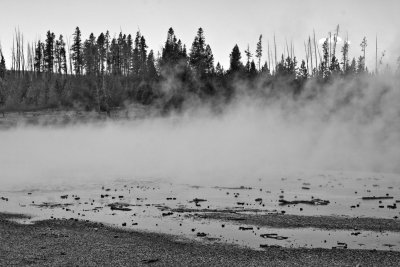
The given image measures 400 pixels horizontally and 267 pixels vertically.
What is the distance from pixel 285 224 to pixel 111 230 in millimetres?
5901

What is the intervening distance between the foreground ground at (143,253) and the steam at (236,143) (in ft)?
49.2

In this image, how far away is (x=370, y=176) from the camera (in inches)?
1232

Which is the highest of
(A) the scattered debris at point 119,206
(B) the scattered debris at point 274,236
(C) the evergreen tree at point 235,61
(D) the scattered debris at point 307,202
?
(C) the evergreen tree at point 235,61

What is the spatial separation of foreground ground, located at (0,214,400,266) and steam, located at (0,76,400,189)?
14993mm

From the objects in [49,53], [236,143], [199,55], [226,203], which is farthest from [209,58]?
[226,203]

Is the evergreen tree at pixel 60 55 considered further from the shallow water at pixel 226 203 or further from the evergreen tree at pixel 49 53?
the shallow water at pixel 226 203

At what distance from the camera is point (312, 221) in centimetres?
1738

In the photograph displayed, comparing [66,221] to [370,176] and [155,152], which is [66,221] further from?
[155,152]

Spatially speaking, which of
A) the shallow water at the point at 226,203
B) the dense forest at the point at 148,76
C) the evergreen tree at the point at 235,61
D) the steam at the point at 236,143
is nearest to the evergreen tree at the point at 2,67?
the dense forest at the point at 148,76

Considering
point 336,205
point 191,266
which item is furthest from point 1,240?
point 336,205

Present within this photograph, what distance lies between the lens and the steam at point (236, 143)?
35844 millimetres

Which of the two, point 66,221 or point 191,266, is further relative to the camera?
point 66,221

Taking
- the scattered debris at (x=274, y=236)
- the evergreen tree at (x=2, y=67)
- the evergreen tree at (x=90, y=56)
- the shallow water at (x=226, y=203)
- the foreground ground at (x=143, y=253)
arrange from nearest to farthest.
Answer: the foreground ground at (x=143, y=253) → the scattered debris at (x=274, y=236) → the shallow water at (x=226, y=203) → the evergreen tree at (x=2, y=67) → the evergreen tree at (x=90, y=56)

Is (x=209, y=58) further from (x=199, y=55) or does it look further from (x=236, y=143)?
(x=236, y=143)
